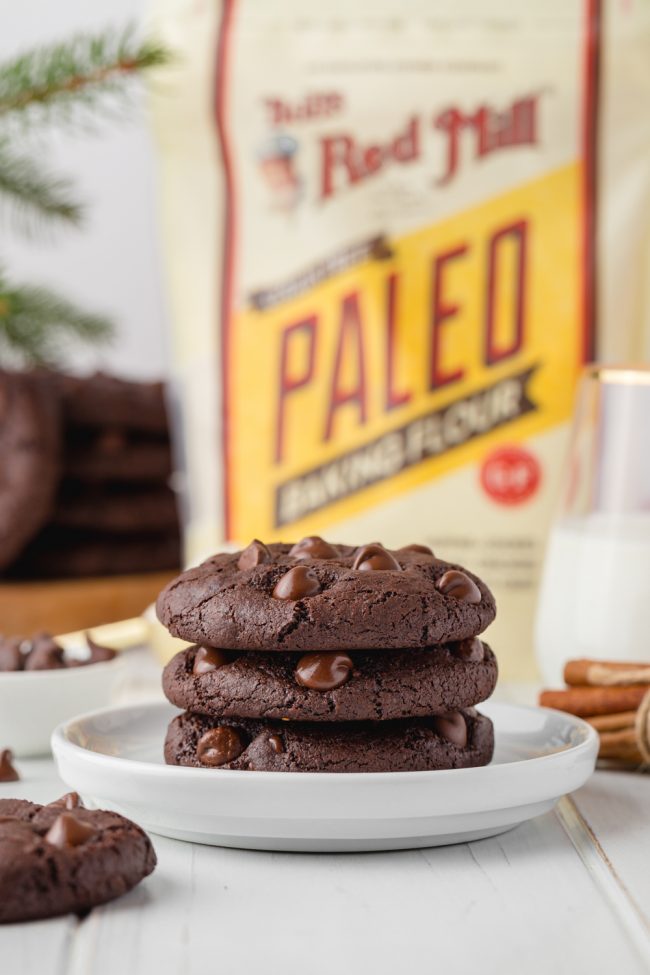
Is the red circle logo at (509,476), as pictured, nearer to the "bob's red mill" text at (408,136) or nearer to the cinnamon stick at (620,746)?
the "bob's red mill" text at (408,136)

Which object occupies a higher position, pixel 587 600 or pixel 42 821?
pixel 42 821

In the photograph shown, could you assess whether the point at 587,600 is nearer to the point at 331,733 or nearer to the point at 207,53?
the point at 331,733

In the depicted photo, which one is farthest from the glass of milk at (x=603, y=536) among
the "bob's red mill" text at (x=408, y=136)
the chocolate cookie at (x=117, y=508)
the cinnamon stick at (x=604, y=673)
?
the chocolate cookie at (x=117, y=508)

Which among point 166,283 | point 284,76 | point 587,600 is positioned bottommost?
point 587,600

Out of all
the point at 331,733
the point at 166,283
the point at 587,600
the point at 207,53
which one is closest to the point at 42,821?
the point at 331,733

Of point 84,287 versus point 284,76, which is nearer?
point 284,76

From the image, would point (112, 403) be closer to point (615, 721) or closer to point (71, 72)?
point (71, 72)
